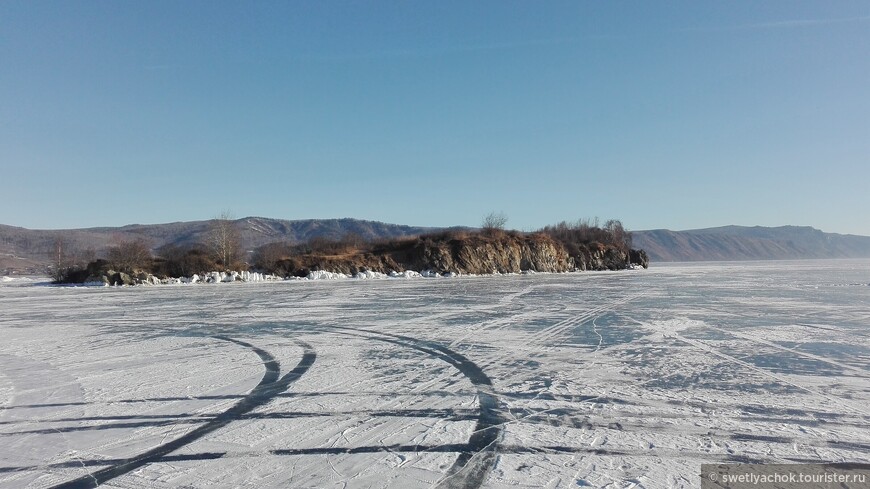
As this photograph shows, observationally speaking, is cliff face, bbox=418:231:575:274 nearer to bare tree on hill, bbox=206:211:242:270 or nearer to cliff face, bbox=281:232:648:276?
cliff face, bbox=281:232:648:276

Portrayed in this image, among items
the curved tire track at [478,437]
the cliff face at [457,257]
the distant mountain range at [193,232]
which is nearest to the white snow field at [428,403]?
the curved tire track at [478,437]

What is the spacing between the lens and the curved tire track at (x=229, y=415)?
3.97 m

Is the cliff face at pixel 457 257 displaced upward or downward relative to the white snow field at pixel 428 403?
upward

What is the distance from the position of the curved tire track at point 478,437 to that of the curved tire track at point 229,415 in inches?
96.1

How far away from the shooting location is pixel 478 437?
4.80 m

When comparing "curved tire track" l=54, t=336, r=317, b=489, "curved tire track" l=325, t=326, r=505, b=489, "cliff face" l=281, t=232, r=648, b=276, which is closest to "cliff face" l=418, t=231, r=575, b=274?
"cliff face" l=281, t=232, r=648, b=276

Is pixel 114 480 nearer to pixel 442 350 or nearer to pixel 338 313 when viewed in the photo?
pixel 442 350

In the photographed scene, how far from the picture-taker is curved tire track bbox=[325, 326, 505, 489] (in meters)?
3.87

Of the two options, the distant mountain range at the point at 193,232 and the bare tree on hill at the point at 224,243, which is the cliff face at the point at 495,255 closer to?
the bare tree on hill at the point at 224,243

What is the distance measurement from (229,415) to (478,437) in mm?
2756

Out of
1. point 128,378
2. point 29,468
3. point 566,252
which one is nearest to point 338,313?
point 128,378

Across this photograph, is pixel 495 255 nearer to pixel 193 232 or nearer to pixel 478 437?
pixel 478 437

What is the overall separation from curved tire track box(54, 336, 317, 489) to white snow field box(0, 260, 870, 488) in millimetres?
30

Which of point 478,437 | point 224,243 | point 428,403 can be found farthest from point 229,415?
point 224,243
